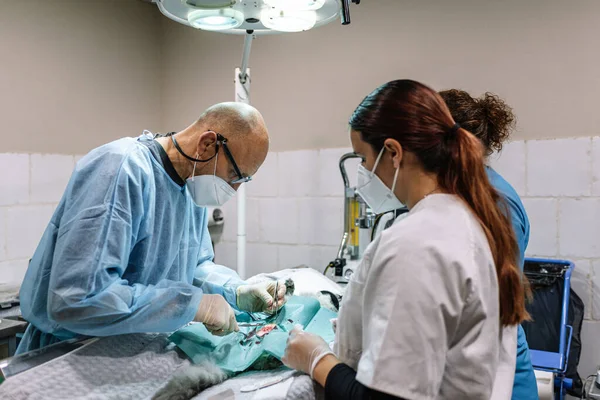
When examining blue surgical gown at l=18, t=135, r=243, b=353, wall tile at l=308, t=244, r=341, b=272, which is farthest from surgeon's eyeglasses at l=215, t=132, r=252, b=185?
wall tile at l=308, t=244, r=341, b=272

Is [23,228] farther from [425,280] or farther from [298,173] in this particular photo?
[425,280]

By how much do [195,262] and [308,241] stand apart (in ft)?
4.63

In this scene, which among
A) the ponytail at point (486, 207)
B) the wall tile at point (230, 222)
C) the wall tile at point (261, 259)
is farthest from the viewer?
the wall tile at point (230, 222)

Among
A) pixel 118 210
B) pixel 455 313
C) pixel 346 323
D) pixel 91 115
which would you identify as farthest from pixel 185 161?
pixel 91 115

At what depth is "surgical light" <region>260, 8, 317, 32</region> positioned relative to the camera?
1657 millimetres

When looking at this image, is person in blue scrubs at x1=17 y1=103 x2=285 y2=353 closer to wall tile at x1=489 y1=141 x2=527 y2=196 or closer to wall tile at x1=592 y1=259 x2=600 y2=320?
wall tile at x1=489 y1=141 x2=527 y2=196

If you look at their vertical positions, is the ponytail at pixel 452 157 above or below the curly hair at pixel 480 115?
below

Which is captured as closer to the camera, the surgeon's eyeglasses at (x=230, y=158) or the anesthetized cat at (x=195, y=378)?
the anesthetized cat at (x=195, y=378)

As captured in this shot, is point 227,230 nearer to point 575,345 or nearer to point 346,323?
point 575,345

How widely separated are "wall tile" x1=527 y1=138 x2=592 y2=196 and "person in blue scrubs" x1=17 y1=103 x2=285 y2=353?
1465 millimetres

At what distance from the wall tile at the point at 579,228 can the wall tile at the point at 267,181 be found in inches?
62.2

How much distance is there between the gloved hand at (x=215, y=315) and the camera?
1.29m

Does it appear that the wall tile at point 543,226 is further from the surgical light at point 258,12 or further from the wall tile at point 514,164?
the surgical light at point 258,12

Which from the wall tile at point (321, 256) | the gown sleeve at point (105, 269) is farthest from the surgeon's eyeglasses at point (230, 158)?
the wall tile at point (321, 256)
